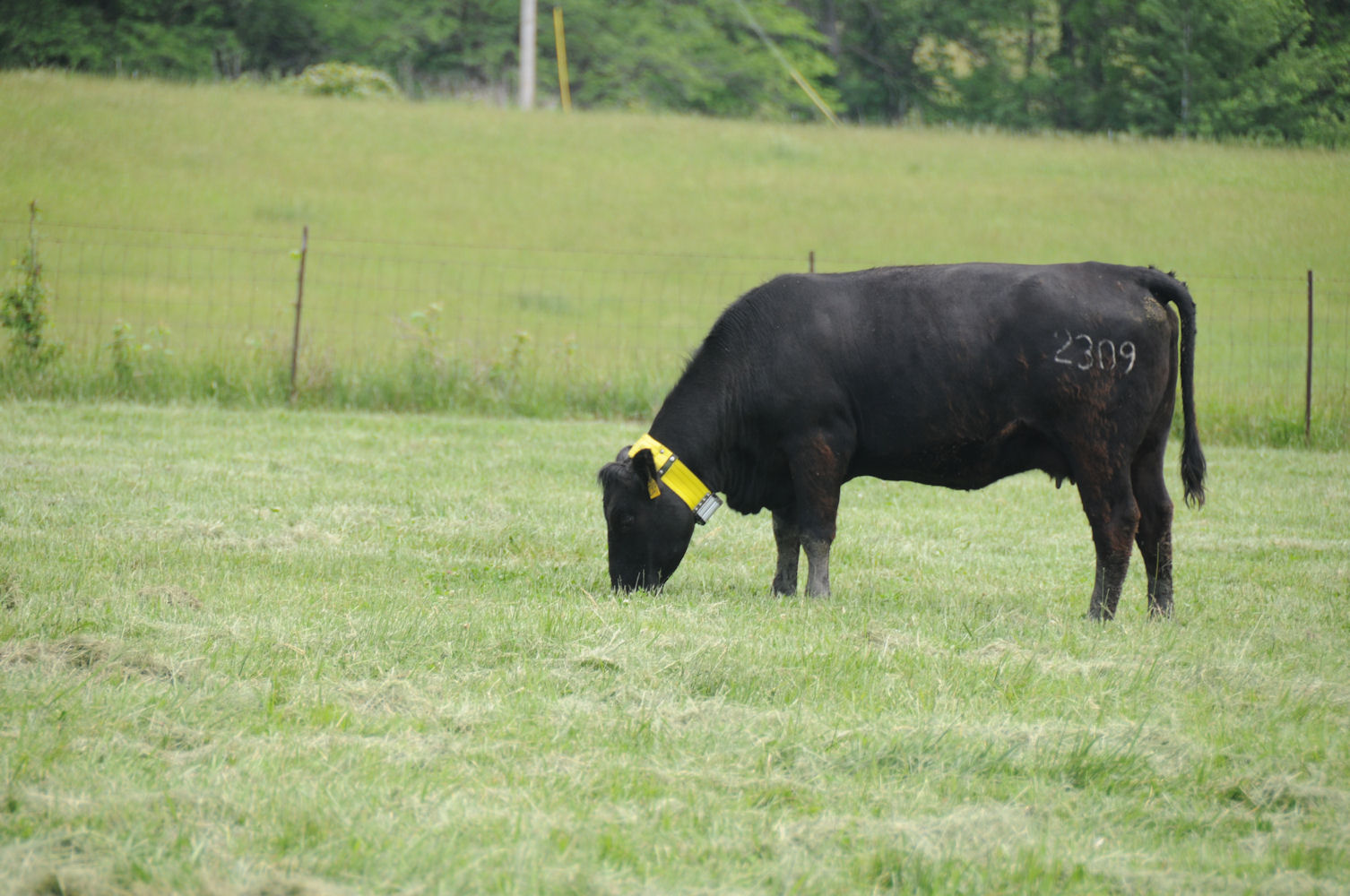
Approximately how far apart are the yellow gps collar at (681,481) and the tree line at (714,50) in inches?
1175

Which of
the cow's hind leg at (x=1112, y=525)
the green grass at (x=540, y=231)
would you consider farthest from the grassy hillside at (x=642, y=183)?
the cow's hind leg at (x=1112, y=525)

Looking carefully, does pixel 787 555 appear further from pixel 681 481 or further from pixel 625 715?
pixel 625 715

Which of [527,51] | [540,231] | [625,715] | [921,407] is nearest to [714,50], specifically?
[527,51]

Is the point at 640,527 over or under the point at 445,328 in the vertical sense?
under

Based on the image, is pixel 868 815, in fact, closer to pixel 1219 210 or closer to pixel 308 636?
pixel 308 636

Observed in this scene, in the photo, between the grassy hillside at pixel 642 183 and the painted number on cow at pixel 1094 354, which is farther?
the grassy hillside at pixel 642 183

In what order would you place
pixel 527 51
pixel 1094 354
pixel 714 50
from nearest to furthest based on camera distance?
pixel 1094 354 < pixel 527 51 < pixel 714 50

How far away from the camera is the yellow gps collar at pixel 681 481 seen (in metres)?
6.49

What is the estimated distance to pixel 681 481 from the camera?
6535 millimetres

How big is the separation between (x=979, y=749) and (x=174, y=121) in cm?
3050

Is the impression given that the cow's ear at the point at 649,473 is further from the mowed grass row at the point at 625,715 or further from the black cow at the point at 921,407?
the mowed grass row at the point at 625,715

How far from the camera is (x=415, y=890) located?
9.29 ft

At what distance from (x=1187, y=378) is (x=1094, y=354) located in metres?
0.72

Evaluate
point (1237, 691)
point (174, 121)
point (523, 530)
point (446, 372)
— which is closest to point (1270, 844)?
point (1237, 691)
